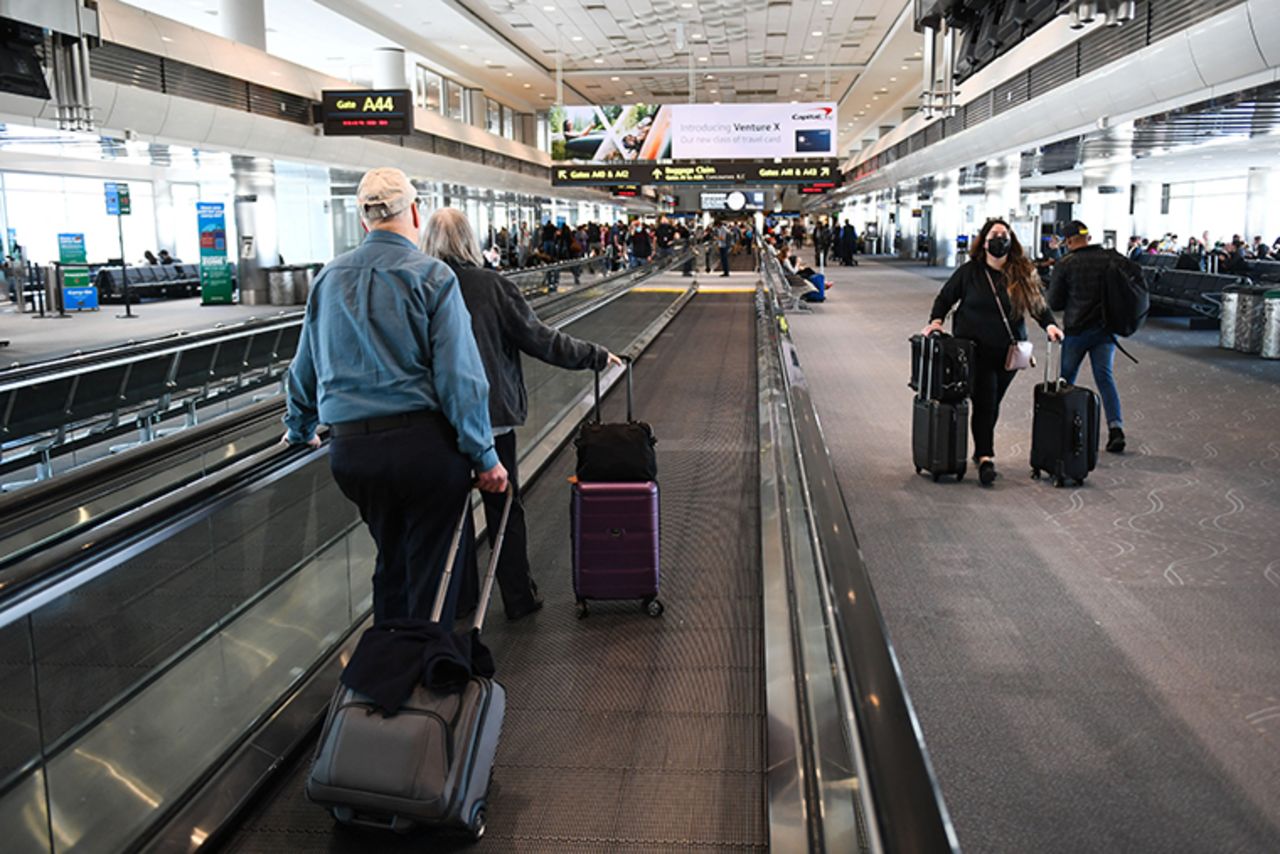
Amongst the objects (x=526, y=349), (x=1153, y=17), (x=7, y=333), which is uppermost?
(x=1153, y=17)

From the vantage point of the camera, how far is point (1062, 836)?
358 cm

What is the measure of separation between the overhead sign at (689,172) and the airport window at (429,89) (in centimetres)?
514

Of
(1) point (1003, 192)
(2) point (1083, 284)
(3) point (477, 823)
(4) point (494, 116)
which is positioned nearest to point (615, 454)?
(3) point (477, 823)

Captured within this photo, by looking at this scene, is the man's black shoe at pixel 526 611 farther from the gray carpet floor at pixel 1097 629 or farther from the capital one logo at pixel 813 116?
the capital one logo at pixel 813 116

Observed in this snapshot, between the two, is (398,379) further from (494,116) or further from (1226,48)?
(494,116)

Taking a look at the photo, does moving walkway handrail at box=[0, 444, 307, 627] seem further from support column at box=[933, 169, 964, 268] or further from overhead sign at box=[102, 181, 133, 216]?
support column at box=[933, 169, 964, 268]

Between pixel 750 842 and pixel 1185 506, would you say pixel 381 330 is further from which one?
pixel 1185 506

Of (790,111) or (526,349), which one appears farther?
(790,111)

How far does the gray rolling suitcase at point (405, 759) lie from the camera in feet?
Answer: 9.92

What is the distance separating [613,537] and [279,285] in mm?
26173

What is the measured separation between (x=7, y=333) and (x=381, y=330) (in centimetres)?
2221

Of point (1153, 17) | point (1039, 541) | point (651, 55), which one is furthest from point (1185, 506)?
point (651, 55)

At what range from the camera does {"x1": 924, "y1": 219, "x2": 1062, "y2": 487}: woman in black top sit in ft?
26.6

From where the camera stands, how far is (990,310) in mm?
8086
